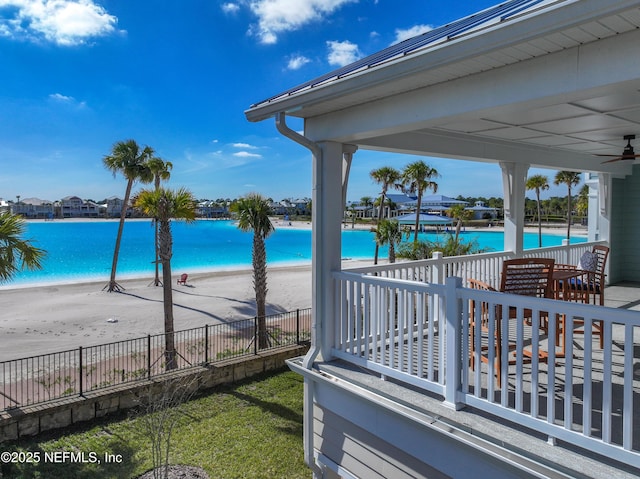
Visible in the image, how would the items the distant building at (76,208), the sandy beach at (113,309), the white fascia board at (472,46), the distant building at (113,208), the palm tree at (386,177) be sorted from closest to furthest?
the white fascia board at (472,46) < the sandy beach at (113,309) < the palm tree at (386,177) < the distant building at (113,208) < the distant building at (76,208)

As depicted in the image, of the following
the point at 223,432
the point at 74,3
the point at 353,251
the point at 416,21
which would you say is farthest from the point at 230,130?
the point at 223,432

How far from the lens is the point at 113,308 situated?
17.8 meters

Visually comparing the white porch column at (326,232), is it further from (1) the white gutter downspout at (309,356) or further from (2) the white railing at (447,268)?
(2) the white railing at (447,268)

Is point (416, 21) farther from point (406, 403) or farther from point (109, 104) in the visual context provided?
point (109, 104)

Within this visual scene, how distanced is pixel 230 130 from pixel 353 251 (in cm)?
4148

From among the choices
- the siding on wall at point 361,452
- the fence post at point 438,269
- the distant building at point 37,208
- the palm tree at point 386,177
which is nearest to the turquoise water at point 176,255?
the palm tree at point 386,177

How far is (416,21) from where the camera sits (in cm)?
1268

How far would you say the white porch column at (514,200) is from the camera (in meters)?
6.33

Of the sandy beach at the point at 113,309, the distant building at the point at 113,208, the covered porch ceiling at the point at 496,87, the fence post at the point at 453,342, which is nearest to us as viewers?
the covered porch ceiling at the point at 496,87

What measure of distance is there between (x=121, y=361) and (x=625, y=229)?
12356 millimetres

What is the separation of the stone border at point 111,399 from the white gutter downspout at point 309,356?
554cm

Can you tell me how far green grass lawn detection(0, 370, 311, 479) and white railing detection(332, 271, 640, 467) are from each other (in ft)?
11.3

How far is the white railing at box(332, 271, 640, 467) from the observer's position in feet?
7.49

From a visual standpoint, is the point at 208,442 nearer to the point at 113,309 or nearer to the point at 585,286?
the point at 585,286
